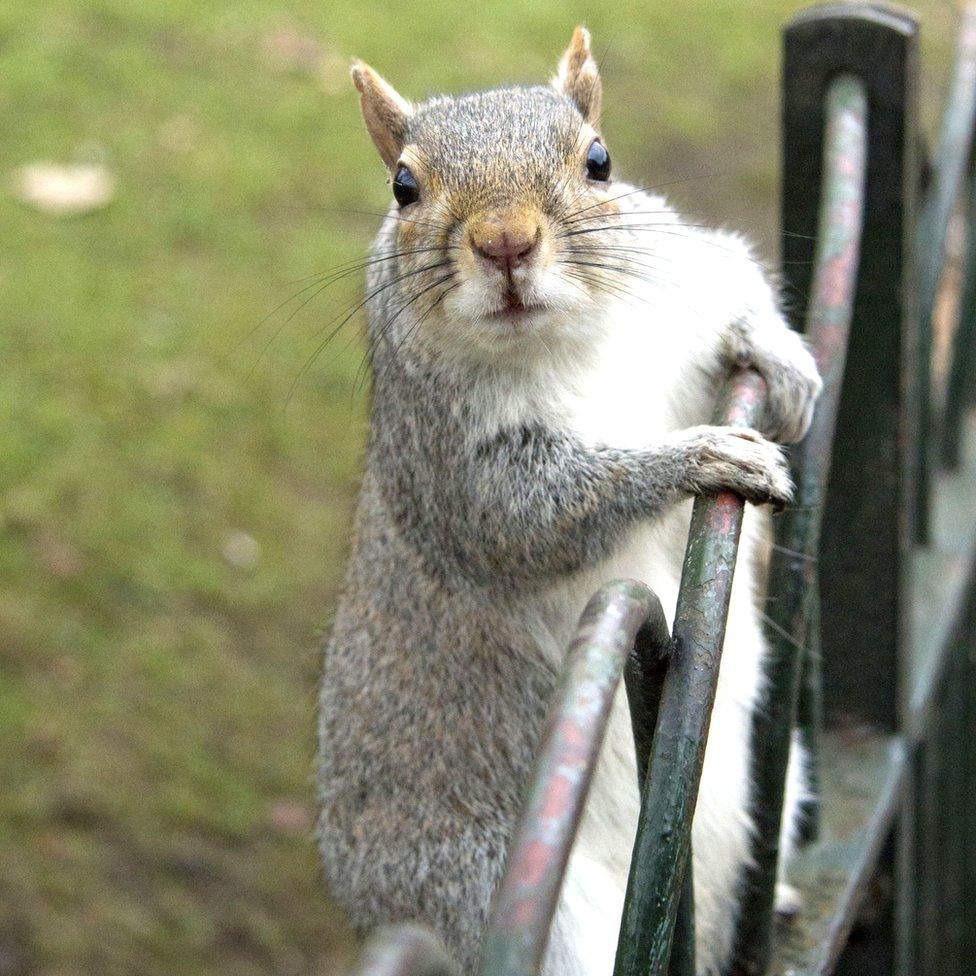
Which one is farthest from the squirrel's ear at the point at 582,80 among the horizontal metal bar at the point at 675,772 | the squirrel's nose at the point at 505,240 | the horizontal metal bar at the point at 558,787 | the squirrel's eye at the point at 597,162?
the horizontal metal bar at the point at 558,787

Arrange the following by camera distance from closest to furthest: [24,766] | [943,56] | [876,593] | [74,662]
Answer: [876,593], [24,766], [74,662], [943,56]

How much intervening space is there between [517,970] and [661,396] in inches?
44.1

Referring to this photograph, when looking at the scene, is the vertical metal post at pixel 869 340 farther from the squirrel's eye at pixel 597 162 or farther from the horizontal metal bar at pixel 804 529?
the squirrel's eye at pixel 597 162

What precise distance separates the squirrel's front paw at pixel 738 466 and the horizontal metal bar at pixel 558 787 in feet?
1.44

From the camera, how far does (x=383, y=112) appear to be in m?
1.93

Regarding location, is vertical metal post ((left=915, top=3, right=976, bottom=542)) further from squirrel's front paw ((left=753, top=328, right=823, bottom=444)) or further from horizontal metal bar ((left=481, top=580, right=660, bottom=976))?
horizontal metal bar ((left=481, top=580, right=660, bottom=976))

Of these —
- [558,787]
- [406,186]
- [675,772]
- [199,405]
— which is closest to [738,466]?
[675,772]

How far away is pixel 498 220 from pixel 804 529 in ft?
1.52

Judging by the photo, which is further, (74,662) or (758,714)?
(74,662)

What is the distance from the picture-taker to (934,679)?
250 cm

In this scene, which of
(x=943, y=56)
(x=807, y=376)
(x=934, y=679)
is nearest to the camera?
(x=807, y=376)

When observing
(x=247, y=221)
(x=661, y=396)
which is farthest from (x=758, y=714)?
(x=247, y=221)

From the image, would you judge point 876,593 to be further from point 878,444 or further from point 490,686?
point 490,686

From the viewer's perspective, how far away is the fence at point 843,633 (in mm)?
1101
